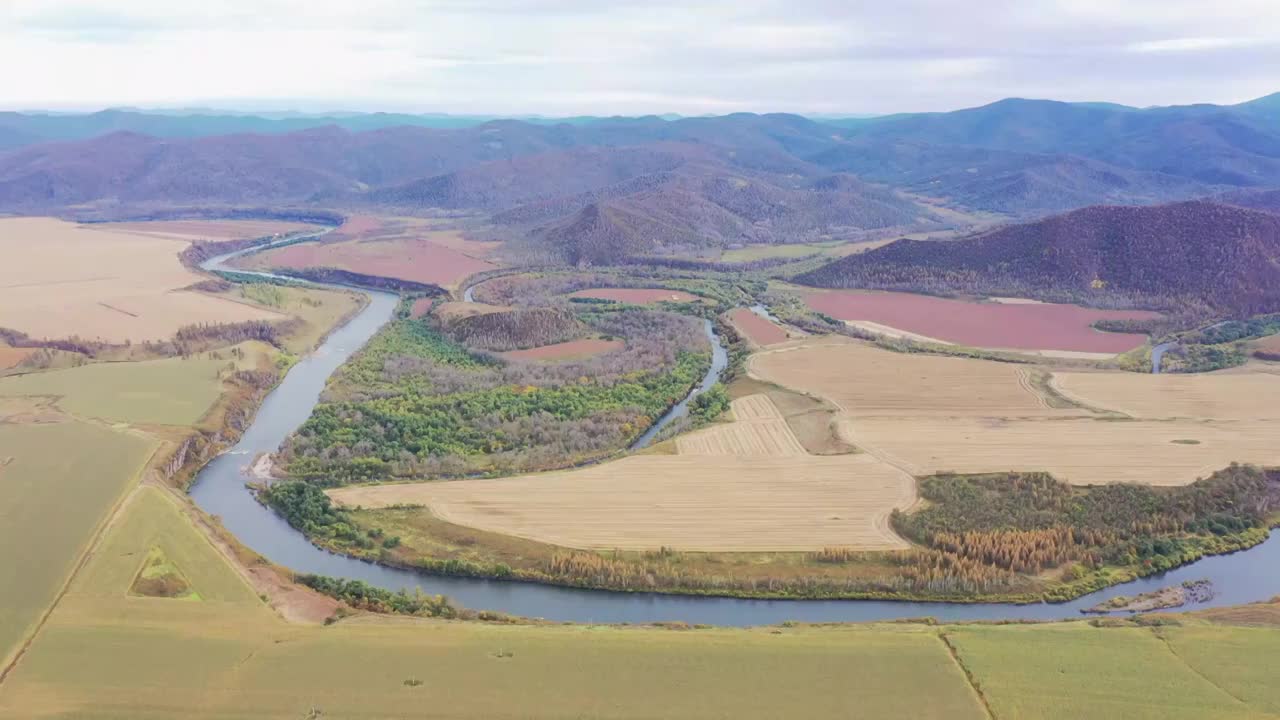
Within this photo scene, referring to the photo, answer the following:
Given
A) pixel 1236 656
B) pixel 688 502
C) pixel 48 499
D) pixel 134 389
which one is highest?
pixel 134 389

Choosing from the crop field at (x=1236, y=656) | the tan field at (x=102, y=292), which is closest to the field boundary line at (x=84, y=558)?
the tan field at (x=102, y=292)

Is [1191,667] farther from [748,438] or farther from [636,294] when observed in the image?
[636,294]

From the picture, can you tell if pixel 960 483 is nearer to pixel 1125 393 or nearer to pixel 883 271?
pixel 1125 393

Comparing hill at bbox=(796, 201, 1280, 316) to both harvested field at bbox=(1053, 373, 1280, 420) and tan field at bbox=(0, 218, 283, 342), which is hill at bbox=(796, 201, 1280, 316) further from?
tan field at bbox=(0, 218, 283, 342)

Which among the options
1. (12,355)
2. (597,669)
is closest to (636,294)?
(12,355)

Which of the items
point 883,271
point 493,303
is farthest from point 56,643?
point 883,271
